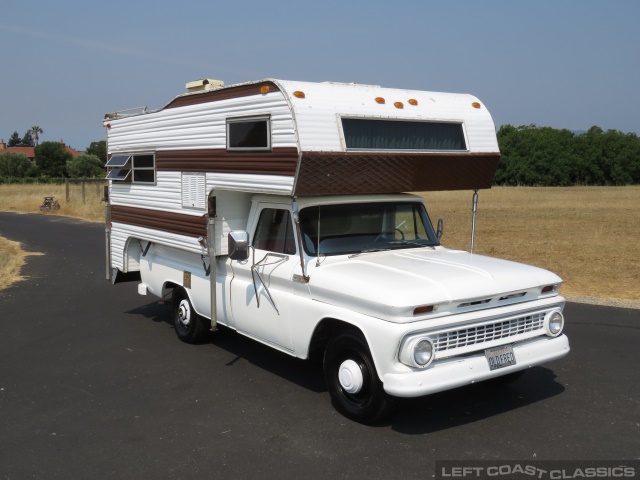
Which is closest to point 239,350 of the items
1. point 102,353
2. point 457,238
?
point 102,353

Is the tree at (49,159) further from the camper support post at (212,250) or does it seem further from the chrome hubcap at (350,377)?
the chrome hubcap at (350,377)

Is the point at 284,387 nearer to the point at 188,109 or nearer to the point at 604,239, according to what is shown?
the point at 188,109

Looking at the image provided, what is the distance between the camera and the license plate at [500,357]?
5.44 meters

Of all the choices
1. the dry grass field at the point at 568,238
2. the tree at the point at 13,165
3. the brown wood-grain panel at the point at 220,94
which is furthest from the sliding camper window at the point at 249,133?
the tree at the point at 13,165

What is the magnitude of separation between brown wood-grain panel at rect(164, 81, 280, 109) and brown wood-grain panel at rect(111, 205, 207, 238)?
1.30 meters

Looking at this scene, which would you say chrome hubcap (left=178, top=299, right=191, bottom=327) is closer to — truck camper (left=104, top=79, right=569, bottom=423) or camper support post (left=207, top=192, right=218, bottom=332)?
truck camper (left=104, top=79, right=569, bottom=423)

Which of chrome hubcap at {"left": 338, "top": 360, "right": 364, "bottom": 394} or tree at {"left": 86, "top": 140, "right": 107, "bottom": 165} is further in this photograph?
tree at {"left": 86, "top": 140, "right": 107, "bottom": 165}

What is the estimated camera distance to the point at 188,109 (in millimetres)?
7777

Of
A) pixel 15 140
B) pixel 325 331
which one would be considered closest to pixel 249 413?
pixel 325 331

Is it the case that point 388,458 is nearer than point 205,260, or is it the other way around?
point 388,458

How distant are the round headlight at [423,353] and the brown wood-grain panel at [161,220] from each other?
125 inches

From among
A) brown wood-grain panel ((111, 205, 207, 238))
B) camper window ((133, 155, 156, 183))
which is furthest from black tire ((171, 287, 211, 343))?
camper window ((133, 155, 156, 183))

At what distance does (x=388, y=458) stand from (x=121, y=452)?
203cm

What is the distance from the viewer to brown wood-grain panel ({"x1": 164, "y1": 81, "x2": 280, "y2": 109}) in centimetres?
638
